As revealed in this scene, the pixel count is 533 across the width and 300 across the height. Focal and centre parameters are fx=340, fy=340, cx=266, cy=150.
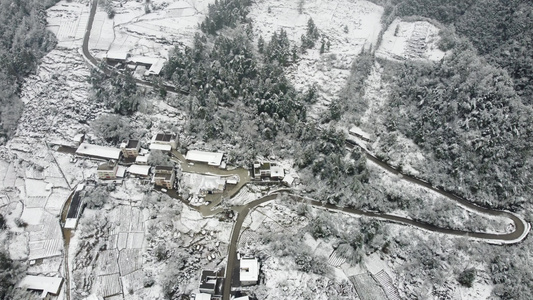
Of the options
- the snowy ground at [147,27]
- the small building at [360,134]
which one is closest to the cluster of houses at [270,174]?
the small building at [360,134]

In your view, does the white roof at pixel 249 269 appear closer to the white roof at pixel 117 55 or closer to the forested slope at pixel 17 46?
the forested slope at pixel 17 46

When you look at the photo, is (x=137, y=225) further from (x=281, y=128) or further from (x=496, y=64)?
(x=496, y=64)

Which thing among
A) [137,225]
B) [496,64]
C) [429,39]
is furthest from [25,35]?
[496,64]

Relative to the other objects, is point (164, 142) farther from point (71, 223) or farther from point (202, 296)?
point (202, 296)

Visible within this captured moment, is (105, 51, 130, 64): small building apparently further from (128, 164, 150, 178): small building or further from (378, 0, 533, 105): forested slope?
(378, 0, 533, 105): forested slope

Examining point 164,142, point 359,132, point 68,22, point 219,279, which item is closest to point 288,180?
point 359,132

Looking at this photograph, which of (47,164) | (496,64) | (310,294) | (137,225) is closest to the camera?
(310,294)

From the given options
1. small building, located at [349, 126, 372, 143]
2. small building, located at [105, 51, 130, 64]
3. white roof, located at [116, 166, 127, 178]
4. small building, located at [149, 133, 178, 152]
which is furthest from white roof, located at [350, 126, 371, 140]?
small building, located at [105, 51, 130, 64]
